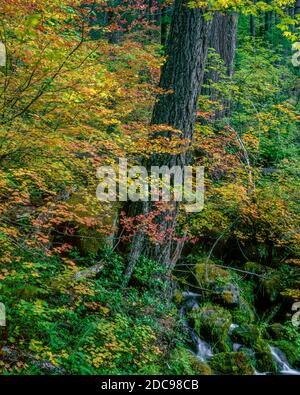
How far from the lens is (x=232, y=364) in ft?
22.5

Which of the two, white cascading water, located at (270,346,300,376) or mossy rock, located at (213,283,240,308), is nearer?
white cascading water, located at (270,346,300,376)

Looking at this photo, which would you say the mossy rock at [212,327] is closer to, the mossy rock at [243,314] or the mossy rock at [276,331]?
the mossy rock at [243,314]

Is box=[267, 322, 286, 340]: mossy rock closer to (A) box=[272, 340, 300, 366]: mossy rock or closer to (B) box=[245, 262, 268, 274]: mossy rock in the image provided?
(A) box=[272, 340, 300, 366]: mossy rock

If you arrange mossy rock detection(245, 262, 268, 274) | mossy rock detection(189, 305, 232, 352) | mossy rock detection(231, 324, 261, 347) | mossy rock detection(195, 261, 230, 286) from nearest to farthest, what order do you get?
mossy rock detection(189, 305, 232, 352) < mossy rock detection(231, 324, 261, 347) < mossy rock detection(195, 261, 230, 286) < mossy rock detection(245, 262, 268, 274)

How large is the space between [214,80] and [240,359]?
26.2 feet

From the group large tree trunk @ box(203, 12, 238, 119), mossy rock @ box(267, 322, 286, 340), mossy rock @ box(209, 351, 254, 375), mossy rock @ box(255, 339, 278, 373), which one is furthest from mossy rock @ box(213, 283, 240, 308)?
large tree trunk @ box(203, 12, 238, 119)

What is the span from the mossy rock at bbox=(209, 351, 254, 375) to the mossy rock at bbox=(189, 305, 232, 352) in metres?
0.65

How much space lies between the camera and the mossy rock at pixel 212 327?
773 centimetres

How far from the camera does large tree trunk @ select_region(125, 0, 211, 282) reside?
7.29 m

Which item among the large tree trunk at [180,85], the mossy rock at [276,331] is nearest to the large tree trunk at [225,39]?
the large tree trunk at [180,85]

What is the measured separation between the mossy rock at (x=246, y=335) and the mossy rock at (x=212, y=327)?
217 millimetres

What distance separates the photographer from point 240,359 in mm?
6957
